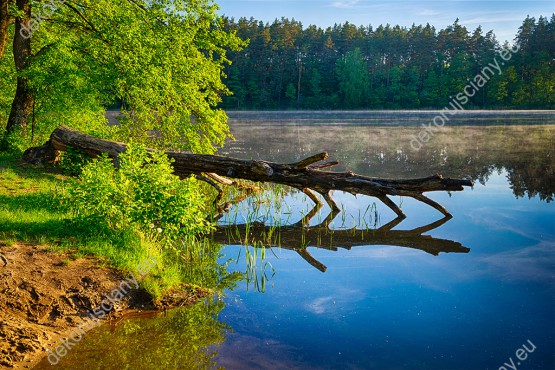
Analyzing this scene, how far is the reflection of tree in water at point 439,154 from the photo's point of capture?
806 inches

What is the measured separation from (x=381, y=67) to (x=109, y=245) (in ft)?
354

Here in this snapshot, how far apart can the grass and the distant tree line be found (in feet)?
284

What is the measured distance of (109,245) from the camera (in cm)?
889

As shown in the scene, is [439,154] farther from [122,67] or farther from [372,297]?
[372,297]

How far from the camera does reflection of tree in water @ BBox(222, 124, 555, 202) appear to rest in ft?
67.2

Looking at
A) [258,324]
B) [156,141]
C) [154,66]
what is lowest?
[258,324]

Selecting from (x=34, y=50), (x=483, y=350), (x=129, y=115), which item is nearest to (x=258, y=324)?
(x=483, y=350)

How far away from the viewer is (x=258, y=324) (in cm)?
759

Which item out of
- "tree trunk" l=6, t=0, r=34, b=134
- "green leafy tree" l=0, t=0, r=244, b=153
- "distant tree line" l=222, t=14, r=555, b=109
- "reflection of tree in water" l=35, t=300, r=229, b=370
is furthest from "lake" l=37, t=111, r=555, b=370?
"distant tree line" l=222, t=14, r=555, b=109

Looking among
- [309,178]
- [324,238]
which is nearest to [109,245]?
[324,238]

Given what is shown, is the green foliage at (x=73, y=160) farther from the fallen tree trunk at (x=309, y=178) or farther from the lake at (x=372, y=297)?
the lake at (x=372, y=297)

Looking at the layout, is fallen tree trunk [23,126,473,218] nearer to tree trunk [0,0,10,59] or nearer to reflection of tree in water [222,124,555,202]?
reflection of tree in water [222,124,555,202]

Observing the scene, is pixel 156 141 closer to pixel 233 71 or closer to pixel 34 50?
pixel 34 50

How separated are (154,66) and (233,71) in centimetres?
8808
